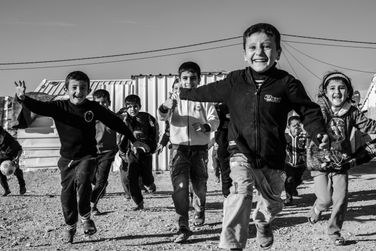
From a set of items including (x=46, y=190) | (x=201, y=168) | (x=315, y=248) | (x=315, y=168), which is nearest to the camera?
(x=315, y=248)

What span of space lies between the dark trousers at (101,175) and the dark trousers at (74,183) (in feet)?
5.24

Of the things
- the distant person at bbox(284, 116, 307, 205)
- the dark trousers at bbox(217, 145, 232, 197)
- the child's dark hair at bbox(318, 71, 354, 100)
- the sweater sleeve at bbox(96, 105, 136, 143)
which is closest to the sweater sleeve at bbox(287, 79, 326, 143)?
the child's dark hair at bbox(318, 71, 354, 100)

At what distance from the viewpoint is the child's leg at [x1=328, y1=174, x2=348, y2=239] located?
515 centimetres

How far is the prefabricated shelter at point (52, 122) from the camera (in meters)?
15.2

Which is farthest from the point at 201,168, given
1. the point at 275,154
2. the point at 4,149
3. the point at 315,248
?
the point at 4,149

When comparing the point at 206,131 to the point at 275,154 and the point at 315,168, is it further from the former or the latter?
the point at 275,154

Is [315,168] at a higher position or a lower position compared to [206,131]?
lower

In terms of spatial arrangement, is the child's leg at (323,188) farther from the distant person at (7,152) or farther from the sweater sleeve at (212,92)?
the distant person at (7,152)

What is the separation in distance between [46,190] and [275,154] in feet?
27.8

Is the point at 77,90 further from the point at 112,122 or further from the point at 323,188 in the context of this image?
the point at 323,188

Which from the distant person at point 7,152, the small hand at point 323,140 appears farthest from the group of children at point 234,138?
the distant person at point 7,152

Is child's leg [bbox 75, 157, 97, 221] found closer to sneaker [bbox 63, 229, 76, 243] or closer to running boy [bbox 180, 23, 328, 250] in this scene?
sneaker [bbox 63, 229, 76, 243]

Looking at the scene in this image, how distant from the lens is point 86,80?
5543 mm

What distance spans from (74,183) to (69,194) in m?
0.14
